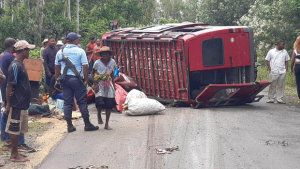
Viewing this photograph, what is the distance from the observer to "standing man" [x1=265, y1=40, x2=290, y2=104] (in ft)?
46.1

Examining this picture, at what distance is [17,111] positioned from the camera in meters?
7.63

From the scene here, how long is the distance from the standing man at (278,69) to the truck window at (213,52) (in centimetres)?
209

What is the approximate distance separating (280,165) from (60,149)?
364 cm

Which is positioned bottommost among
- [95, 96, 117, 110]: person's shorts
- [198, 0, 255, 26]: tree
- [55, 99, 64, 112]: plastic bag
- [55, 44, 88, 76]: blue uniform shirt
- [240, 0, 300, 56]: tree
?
[55, 99, 64, 112]: plastic bag

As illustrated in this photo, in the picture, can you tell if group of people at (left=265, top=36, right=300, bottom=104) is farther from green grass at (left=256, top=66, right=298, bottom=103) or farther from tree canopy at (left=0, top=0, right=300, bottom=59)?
tree canopy at (left=0, top=0, right=300, bottom=59)

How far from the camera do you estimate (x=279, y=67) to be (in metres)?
14.1

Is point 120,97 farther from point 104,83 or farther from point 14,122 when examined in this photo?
point 14,122

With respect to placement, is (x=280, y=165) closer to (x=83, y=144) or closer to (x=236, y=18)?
(x=83, y=144)

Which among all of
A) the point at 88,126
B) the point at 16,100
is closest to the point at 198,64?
the point at 88,126

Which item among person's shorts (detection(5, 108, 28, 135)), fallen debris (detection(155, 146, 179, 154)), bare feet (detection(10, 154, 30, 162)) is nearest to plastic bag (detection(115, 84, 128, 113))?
fallen debris (detection(155, 146, 179, 154))

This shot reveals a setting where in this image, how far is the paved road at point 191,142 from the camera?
23.8 feet

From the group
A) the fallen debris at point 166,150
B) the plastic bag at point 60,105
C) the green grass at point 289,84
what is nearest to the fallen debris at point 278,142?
the fallen debris at point 166,150

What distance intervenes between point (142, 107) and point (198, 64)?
1.98 metres

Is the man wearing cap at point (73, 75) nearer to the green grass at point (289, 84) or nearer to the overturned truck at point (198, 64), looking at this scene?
the overturned truck at point (198, 64)
